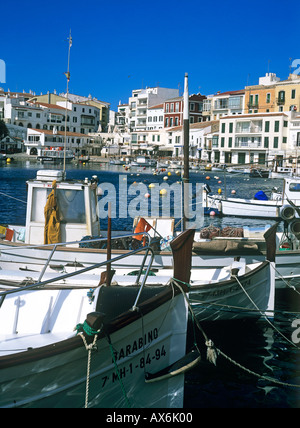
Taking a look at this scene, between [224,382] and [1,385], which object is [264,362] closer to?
[224,382]

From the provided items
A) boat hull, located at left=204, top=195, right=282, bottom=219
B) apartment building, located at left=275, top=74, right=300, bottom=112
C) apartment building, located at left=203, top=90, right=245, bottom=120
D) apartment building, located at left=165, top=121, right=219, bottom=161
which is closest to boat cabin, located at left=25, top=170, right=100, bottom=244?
Answer: boat hull, located at left=204, top=195, right=282, bottom=219

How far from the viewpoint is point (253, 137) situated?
7794cm

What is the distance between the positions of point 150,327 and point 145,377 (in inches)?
29.8

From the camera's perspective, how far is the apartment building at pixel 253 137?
74500 millimetres

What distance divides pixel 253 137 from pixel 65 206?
69.2 meters

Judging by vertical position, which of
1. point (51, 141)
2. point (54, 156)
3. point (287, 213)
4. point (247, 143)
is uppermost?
point (51, 141)

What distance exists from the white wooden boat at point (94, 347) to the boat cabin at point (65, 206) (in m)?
4.52

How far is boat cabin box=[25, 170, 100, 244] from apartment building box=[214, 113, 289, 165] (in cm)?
6473

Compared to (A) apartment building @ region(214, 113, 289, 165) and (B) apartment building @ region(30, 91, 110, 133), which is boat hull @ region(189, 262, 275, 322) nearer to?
(A) apartment building @ region(214, 113, 289, 165)

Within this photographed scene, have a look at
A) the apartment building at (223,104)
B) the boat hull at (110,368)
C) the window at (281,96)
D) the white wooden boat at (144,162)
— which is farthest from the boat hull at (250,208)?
the apartment building at (223,104)

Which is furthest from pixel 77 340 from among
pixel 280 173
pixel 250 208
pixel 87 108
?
pixel 87 108

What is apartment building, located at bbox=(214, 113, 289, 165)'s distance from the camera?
2933 inches

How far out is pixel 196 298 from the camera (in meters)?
9.98

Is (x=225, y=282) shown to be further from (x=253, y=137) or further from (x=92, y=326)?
(x=253, y=137)
